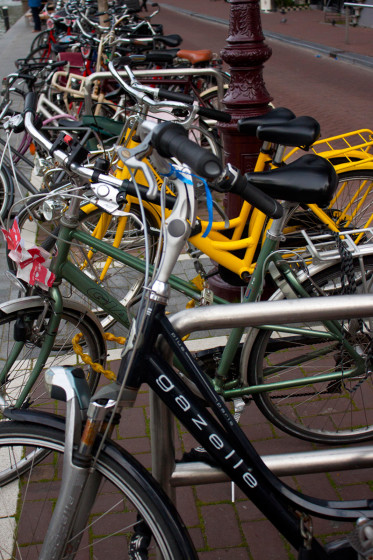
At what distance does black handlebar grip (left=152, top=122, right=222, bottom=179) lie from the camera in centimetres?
137

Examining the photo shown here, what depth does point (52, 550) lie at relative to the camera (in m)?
1.66

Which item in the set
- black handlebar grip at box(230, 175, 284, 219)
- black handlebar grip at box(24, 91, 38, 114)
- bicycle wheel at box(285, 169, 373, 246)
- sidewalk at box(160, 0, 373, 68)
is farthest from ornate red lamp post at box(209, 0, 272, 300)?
sidewalk at box(160, 0, 373, 68)

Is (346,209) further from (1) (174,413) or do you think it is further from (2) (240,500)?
(1) (174,413)

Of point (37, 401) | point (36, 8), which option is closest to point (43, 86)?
point (37, 401)

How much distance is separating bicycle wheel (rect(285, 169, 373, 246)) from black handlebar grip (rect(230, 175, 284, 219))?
195 cm

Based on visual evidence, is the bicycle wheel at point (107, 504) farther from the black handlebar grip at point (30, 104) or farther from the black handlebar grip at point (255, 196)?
the black handlebar grip at point (30, 104)

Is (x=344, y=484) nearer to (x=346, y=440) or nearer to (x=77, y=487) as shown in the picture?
(x=346, y=440)

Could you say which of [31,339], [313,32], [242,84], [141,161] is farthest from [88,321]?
[313,32]

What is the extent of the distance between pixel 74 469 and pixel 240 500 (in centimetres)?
126

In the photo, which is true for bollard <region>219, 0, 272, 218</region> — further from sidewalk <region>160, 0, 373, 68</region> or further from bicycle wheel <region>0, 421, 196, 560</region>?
sidewalk <region>160, 0, 373, 68</region>

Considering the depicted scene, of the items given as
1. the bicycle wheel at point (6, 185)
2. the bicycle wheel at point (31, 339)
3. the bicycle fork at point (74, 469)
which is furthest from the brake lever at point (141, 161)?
the bicycle wheel at point (6, 185)

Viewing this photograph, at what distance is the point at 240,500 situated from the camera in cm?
265

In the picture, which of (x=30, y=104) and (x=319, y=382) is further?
(x=30, y=104)

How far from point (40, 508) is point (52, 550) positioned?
830 mm
